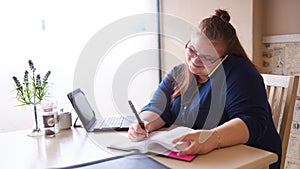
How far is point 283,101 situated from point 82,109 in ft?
3.11

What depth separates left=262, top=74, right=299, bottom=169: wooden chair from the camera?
1.27m

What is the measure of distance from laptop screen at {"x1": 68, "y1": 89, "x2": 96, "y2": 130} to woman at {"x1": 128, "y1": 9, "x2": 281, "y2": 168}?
0.83 ft

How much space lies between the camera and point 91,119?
1351 mm

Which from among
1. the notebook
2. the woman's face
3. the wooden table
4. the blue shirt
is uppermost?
the woman's face

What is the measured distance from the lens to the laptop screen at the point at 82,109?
1.24 m

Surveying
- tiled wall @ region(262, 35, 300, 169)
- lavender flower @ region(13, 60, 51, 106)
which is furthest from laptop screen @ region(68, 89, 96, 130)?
tiled wall @ region(262, 35, 300, 169)

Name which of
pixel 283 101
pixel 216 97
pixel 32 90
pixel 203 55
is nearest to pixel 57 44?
pixel 32 90

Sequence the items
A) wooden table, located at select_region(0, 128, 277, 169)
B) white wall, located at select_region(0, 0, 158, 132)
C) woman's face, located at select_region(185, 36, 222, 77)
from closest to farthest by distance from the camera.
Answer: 1. wooden table, located at select_region(0, 128, 277, 169)
2. woman's face, located at select_region(185, 36, 222, 77)
3. white wall, located at select_region(0, 0, 158, 132)

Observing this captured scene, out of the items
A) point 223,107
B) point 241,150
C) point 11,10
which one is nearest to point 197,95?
point 223,107

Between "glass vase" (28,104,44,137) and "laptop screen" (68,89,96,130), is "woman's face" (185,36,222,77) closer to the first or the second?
"laptop screen" (68,89,96,130)

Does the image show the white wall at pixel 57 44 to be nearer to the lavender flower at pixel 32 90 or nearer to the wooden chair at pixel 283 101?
the lavender flower at pixel 32 90

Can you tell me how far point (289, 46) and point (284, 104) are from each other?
2.64 feet

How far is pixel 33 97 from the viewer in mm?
1249

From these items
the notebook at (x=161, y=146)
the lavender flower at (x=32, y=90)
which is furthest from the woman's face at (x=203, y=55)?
the lavender flower at (x=32, y=90)
